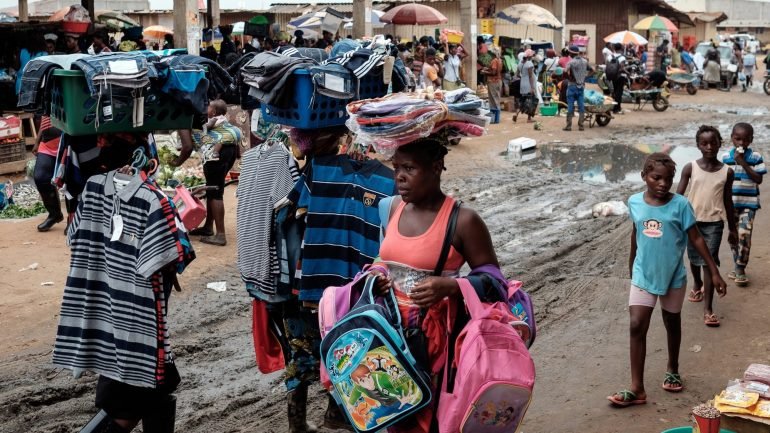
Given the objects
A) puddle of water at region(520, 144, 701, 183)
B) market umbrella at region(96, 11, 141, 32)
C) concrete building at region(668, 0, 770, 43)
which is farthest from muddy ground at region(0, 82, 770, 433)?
concrete building at region(668, 0, 770, 43)

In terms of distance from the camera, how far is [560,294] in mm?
8289

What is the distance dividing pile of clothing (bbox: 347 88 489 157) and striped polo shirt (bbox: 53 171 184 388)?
1097 millimetres

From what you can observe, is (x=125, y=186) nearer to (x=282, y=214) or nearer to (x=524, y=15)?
(x=282, y=214)

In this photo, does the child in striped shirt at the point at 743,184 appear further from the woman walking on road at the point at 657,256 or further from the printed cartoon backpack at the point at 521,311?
the printed cartoon backpack at the point at 521,311

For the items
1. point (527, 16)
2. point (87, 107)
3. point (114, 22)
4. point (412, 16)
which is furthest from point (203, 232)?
point (527, 16)

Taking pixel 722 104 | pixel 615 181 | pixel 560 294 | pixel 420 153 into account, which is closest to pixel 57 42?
pixel 615 181

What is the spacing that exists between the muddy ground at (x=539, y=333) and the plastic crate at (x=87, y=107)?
1930 mm

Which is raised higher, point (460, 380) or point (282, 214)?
point (282, 214)

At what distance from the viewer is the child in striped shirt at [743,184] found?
7734 mm

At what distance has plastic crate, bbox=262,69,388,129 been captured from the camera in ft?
16.1

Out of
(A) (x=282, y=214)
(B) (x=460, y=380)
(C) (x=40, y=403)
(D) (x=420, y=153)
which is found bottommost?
(C) (x=40, y=403)

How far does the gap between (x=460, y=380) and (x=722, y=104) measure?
87.7 ft

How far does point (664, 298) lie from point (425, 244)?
2.49 metres

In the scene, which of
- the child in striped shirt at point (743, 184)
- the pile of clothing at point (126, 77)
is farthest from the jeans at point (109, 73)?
the child in striped shirt at point (743, 184)
